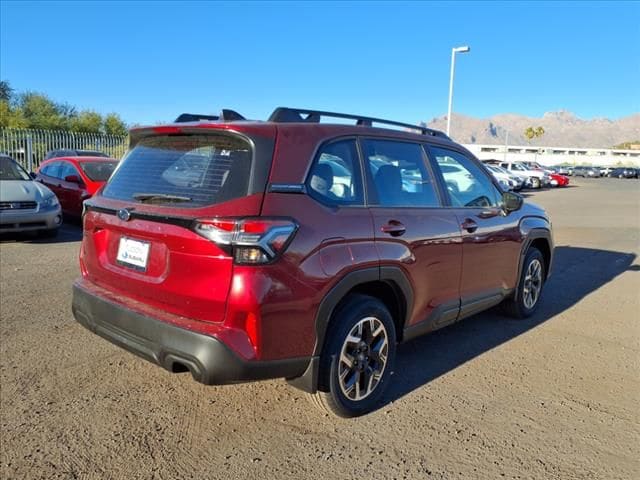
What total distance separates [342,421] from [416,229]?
136cm

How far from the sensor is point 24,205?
8523 millimetres

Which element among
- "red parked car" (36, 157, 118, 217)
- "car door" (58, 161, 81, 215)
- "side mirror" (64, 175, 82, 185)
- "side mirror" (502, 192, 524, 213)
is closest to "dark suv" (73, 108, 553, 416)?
"side mirror" (502, 192, 524, 213)

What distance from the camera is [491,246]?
178 inches

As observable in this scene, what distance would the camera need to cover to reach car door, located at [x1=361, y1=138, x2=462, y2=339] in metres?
3.41

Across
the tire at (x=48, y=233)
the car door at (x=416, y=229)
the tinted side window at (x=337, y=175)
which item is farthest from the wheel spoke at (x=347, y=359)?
the tire at (x=48, y=233)

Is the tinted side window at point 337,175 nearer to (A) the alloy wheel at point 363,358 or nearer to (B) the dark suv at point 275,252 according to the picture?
(B) the dark suv at point 275,252

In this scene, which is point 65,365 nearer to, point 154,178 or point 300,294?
point 154,178

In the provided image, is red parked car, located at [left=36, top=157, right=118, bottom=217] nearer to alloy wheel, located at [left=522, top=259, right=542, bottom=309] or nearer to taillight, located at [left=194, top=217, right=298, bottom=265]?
alloy wheel, located at [left=522, top=259, right=542, bottom=309]

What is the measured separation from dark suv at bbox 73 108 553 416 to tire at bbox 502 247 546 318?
1.56 m

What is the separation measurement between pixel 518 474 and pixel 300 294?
1528mm

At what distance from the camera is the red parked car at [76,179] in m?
10.4

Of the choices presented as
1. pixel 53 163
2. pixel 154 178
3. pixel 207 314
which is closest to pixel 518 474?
pixel 207 314

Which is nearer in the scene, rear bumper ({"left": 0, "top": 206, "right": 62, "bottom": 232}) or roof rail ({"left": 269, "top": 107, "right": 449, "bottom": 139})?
roof rail ({"left": 269, "top": 107, "right": 449, "bottom": 139})

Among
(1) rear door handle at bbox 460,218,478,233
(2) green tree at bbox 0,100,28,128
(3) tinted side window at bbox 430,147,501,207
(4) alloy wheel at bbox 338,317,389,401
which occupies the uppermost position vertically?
(2) green tree at bbox 0,100,28,128
